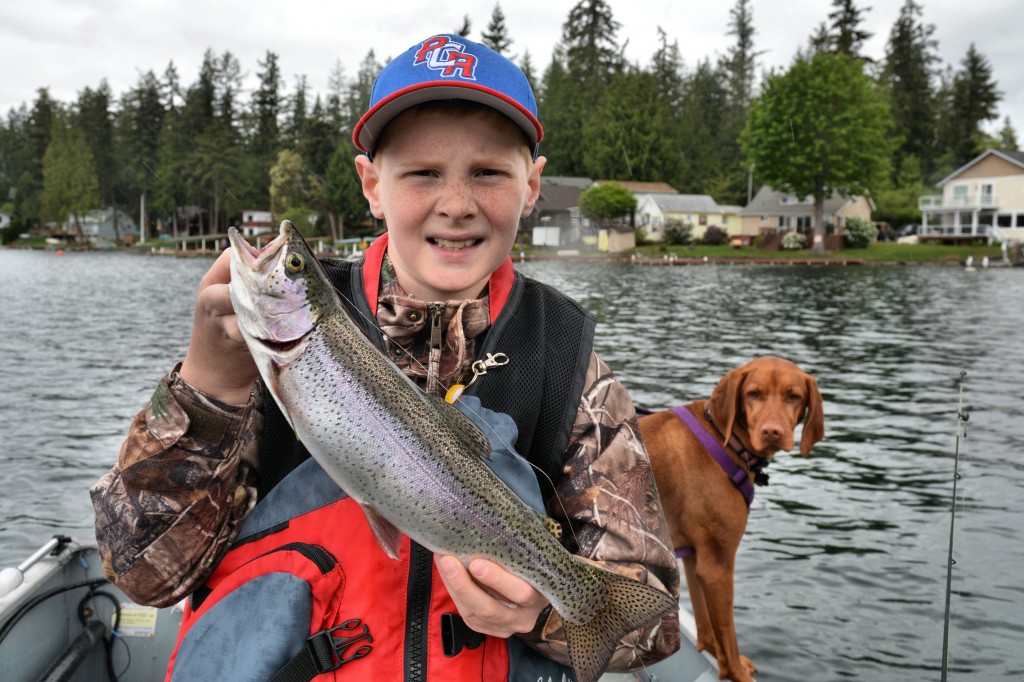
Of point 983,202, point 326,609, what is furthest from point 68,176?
point 326,609

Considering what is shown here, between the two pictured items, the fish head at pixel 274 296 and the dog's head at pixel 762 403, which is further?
the dog's head at pixel 762 403

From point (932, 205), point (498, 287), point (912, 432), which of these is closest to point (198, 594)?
point (498, 287)

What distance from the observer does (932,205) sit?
9206 cm

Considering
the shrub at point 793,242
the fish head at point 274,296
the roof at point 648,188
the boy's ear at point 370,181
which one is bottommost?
the fish head at point 274,296

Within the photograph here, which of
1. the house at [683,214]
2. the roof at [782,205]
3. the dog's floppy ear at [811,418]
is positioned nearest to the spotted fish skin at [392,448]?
the dog's floppy ear at [811,418]

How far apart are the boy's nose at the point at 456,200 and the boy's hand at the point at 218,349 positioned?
76 cm

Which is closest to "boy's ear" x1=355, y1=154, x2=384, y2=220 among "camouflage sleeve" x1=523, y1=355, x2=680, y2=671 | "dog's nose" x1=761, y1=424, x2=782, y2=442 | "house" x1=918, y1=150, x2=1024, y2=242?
"camouflage sleeve" x1=523, y1=355, x2=680, y2=671

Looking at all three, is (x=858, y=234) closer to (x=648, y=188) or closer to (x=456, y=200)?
(x=648, y=188)

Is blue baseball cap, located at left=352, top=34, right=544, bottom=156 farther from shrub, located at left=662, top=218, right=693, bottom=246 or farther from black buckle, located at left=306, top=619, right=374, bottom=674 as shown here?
shrub, located at left=662, top=218, right=693, bottom=246

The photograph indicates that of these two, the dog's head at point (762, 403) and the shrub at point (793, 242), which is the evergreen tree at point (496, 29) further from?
the dog's head at point (762, 403)

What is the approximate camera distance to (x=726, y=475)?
232 inches

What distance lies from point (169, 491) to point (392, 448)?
74 centimetres

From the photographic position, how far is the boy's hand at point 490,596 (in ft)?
7.73

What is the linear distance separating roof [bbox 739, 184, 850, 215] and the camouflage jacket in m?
98.2
